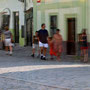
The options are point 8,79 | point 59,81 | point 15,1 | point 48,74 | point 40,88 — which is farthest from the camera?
point 15,1

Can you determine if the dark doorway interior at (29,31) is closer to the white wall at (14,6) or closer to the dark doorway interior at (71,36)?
the white wall at (14,6)

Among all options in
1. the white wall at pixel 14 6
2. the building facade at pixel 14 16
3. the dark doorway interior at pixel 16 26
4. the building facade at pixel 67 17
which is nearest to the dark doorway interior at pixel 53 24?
the building facade at pixel 67 17

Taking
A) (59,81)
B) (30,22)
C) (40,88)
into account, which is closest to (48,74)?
(59,81)

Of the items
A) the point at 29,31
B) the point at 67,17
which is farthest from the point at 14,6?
the point at 67,17

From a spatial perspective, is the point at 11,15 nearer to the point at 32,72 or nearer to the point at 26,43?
the point at 26,43

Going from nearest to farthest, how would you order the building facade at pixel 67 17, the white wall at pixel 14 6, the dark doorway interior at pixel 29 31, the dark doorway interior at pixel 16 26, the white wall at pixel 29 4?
the building facade at pixel 67 17 → the white wall at pixel 29 4 → the dark doorway interior at pixel 29 31 → the white wall at pixel 14 6 → the dark doorway interior at pixel 16 26

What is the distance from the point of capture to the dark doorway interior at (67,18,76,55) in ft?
67.8

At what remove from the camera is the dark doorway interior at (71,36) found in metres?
20.7

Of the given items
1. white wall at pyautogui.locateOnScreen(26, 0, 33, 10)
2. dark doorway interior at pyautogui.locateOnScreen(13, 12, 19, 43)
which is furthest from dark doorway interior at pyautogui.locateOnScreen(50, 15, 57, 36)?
dark doorway interior at pyautogui.locateOnScreen(13, 12, 19, 43)

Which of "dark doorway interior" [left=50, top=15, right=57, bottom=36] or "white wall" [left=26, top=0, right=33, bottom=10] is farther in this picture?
"white wall" [left=26, top=0, right=33, bottom=10]

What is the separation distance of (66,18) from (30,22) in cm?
766

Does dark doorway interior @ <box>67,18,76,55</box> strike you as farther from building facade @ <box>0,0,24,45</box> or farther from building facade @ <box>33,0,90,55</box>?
building facade @ <box>0,0,24,45</box>

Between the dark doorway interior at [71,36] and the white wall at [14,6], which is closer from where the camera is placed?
the dark doorway interior at [71,36]

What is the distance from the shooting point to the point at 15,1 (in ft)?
101
